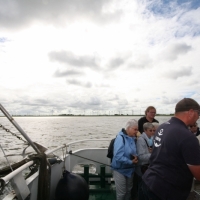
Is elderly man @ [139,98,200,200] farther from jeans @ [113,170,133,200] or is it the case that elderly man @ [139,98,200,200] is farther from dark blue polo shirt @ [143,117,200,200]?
jeans @ [113,170,133,200]

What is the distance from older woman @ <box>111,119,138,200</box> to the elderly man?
1.25 metres

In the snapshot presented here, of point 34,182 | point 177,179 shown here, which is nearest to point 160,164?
point 177,179

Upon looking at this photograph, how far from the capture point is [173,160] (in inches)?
72.3

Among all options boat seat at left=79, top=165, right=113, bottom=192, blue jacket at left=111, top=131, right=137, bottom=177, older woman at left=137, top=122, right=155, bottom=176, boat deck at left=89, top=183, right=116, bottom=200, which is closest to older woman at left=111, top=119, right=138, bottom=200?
blue jacket at left=111, top=131, right=137, bottom=177

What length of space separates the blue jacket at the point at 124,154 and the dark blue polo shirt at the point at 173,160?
1248 millimetres

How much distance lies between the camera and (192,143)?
171 cm

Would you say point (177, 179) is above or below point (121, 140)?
below

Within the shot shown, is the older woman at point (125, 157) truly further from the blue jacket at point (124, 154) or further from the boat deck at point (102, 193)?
the boat deck at point (102, 193)

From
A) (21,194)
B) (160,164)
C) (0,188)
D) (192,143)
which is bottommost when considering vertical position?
(21,194)

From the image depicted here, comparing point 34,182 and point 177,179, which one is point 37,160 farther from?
point 177,179

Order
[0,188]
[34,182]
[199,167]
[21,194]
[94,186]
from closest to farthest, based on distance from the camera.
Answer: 1. [199,167]
2. [0,188]
3. [21,194]
4. [34,182]
5. [94,186]

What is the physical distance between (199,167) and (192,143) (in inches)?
8.0

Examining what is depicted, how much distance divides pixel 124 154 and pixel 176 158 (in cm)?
162

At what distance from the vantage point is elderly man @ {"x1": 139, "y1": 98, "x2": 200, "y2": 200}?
172 centimetres
